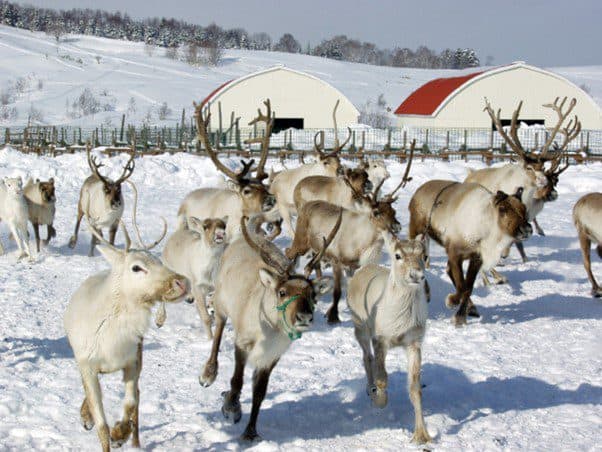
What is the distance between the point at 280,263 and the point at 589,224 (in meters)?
6.59

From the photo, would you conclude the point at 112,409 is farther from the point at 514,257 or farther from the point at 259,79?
the point at 259,79

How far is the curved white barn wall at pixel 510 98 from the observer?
43562 mm

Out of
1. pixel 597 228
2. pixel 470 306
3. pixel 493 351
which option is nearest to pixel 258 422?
pixel 493 351

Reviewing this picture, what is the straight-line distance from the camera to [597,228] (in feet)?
37.5

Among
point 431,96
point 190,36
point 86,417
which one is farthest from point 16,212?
point 190,36

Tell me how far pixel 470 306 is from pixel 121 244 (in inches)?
281

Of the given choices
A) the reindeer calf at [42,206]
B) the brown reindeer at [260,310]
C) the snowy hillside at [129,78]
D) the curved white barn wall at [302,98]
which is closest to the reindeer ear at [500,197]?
the brown reindeer at [260,310]

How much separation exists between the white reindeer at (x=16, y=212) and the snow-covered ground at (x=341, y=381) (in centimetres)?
94

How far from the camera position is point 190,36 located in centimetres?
15350

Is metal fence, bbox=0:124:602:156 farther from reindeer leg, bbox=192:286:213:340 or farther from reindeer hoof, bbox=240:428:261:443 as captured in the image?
reindeer hoof, bbox=240:428:261:443

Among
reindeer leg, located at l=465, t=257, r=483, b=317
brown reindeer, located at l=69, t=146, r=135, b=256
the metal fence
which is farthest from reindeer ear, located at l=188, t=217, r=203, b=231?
the metal fence

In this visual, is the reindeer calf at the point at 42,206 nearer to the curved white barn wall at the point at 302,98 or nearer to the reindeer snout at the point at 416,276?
the reindeer snout at the point at 416,276

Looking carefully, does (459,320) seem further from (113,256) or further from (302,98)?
(302,98)

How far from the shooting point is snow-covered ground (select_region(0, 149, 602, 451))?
620cm
